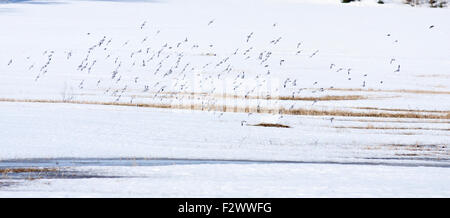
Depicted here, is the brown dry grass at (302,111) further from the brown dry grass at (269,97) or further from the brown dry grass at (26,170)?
the brown dry grass at (26,170)

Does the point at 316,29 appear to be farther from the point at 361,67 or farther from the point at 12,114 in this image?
the point at 12,114

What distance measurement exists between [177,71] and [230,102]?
16.2 ft

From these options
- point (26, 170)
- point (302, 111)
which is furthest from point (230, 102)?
point (26, 170)


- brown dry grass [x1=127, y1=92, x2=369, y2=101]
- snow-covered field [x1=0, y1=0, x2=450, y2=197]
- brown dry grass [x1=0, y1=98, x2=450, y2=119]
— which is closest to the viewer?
snow-covered field [x1=0, y1=0, x2=450, y2=197]

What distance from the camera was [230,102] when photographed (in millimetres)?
17875

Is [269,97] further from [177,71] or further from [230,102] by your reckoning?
[177,71]

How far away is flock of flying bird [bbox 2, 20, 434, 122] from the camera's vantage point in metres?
19.3

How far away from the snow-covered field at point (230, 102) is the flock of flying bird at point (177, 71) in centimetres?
6

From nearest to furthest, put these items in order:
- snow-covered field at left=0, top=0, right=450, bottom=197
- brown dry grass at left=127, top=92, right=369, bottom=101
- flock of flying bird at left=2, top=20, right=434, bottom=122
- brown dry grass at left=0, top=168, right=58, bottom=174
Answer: snow-covered field at left=0, top=0, right=450, bottom=197 → brown dry grass at left=0, top=168, right=58, bottom=174 → brown dry grass at left=127, top=92, right=369, bottom=101 → flock of flying bird at left=2, top=20, right=434, bottom=122

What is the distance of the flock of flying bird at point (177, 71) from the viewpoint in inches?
760

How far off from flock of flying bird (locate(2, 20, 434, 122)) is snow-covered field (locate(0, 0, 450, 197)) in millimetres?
60

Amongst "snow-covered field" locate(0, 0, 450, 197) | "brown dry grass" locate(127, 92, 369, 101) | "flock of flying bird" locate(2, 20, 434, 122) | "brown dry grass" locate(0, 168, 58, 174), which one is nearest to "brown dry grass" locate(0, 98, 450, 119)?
"snow-covered field" locate(0, 0, 450, 197)

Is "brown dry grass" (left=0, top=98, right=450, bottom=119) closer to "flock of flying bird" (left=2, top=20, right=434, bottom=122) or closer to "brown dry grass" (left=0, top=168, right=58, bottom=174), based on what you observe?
"flock of flying bird" (left=2, top=20, right=434, bottom=122)

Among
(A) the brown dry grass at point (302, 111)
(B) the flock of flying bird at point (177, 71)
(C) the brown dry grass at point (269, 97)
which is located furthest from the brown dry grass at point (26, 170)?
(C) the brown dry grass at point (269, 97)
